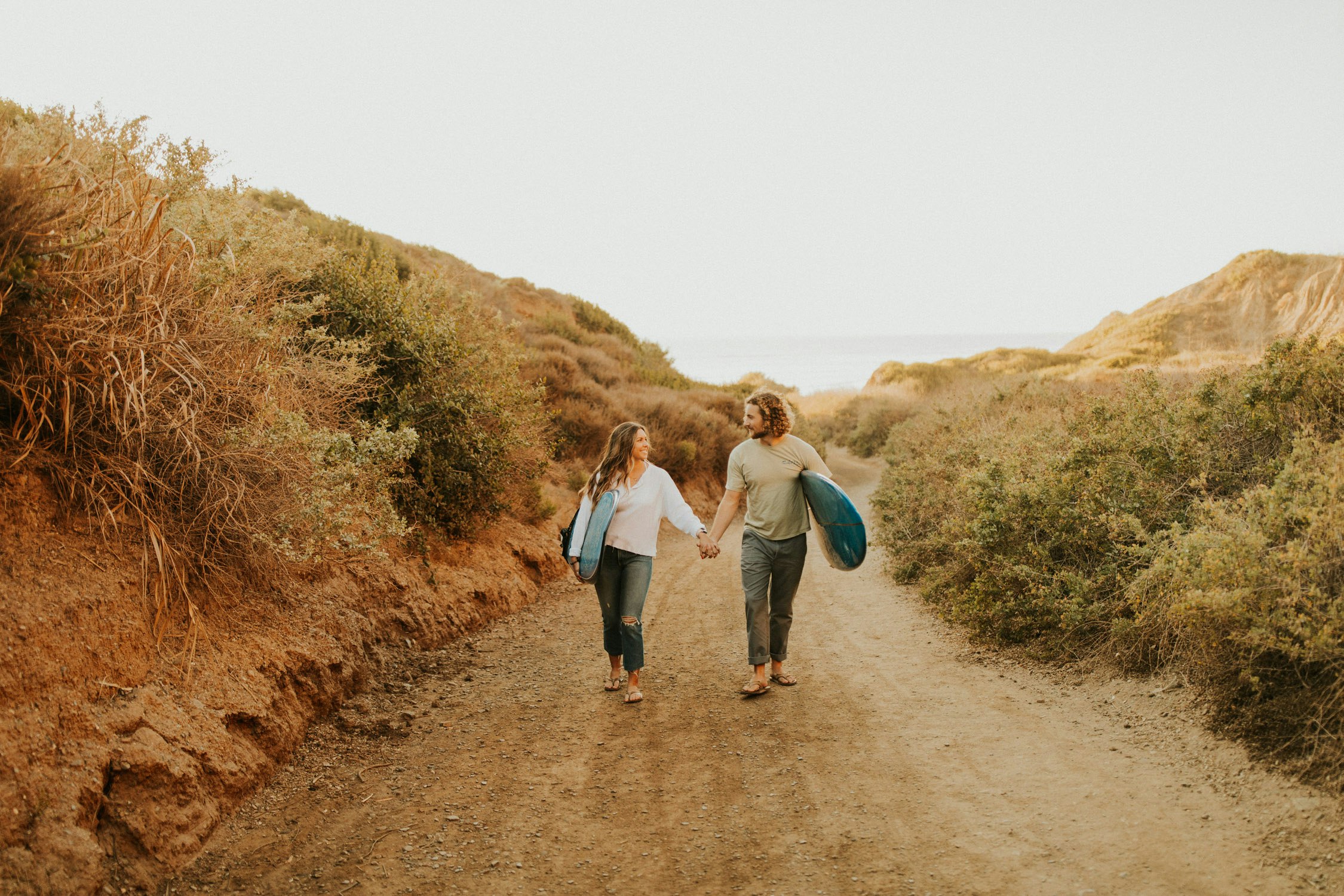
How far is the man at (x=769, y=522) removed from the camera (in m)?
5.80

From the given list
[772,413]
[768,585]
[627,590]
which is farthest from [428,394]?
[768,585]

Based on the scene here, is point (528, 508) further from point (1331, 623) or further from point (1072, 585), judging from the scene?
point (1331, 623)

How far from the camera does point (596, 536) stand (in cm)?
564

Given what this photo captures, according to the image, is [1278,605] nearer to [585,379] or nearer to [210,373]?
[210,373]

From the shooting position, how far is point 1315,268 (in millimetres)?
33719

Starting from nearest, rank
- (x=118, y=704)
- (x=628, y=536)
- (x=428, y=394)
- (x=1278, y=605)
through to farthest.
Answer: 1. (x=118, y=704)
2. (x=1278, y=605)
3. (x=628, y=536)
4. (x=428, y=394)

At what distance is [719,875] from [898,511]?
7697 mm

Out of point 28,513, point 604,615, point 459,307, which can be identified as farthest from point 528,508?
point 28,513

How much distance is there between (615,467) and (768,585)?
4.94 ft

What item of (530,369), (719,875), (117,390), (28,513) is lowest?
(719,875)

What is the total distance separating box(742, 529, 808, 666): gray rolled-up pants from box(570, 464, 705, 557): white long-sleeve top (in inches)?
18.9

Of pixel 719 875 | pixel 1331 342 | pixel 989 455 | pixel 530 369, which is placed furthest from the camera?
pixel 530 369

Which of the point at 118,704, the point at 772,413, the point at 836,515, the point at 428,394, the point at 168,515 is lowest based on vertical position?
the point at 118,704

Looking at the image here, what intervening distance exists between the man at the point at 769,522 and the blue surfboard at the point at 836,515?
8cm
